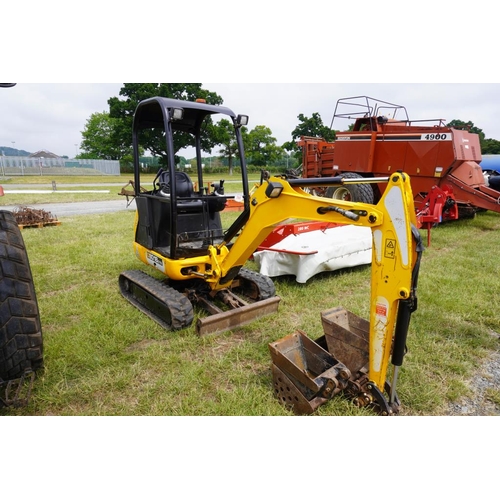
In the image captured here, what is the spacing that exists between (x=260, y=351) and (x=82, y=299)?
251 cm

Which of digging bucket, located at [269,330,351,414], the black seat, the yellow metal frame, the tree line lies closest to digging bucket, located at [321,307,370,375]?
digging bucket, located at [269,330,351,414]

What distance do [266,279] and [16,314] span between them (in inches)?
103

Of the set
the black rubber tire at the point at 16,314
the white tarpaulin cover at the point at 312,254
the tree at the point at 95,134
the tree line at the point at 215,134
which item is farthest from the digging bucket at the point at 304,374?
the tree at the point at 95,134

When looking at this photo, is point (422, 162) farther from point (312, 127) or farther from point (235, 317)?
point (312, 127)

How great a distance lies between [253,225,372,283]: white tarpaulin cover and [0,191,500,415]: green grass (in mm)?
200

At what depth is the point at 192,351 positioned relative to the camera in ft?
11.3

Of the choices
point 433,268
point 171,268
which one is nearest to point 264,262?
point 171,268

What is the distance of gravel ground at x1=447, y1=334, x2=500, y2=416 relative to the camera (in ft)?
8.90

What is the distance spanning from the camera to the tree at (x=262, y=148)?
45812 mm

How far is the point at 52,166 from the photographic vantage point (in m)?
36.8

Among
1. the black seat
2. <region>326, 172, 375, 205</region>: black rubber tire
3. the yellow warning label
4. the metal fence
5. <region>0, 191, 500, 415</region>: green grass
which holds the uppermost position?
the metal fence

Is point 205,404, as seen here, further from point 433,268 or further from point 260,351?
point 433,268

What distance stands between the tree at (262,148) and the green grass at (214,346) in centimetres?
4160

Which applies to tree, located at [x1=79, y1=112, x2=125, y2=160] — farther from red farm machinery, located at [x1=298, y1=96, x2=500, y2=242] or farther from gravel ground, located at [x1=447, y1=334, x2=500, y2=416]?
gravel ground, located at [x1=447, y1=334, x2=500, y2=416]
